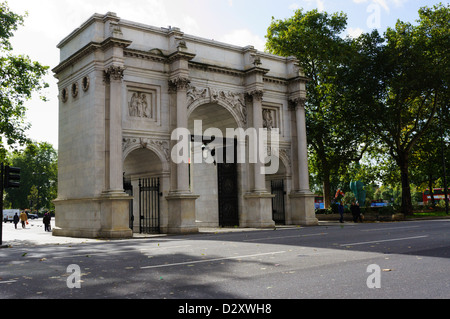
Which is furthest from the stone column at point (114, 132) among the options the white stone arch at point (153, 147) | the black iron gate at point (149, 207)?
the black iron gate at point (149, 207)

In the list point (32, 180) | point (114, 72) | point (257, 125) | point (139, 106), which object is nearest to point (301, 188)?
point (257, 125)

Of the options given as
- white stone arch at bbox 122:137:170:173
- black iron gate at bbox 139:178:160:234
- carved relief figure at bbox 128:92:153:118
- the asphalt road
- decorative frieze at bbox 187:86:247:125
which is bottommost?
the asphalt road

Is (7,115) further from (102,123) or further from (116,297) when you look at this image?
(116,297)

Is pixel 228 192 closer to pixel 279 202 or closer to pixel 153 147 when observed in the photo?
pixel 279 202

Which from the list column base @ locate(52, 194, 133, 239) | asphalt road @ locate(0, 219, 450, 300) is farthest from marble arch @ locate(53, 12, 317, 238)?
asphalt road @ locate(0, 219, 450, 300)

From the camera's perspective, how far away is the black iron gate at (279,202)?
103 feet

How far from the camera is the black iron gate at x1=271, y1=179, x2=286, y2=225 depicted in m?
31.2

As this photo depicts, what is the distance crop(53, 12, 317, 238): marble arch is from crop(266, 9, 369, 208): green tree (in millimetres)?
9632

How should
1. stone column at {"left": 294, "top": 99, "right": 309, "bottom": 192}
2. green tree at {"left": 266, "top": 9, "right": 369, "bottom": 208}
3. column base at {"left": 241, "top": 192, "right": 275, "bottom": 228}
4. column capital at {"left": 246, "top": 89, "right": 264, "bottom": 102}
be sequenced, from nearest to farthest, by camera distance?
column base at {"left": 241, "top": 192, "right": 275, "bottom": 228} < column capital at {"left": 246, "top": 89, "right": 264, "bottom": 102} < stone column at {"left": 294, "top": 99, "right": 309, "bottom": 192} < green tree at {"left": 266, "top": 9, "right": 369, "bottom": 208}

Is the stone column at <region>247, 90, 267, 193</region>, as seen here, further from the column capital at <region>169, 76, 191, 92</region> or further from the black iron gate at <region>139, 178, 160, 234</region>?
the black iron gate at <region>139, 178, 160, 234</region>

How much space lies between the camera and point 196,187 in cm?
3183

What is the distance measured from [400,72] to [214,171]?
60.7ft
